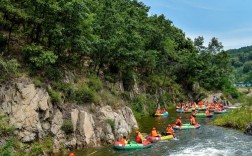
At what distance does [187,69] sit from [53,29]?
130 feet

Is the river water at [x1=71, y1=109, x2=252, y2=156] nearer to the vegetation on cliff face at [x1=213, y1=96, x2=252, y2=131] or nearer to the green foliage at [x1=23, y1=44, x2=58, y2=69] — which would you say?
the vegetation on cliff face at [x1=213, y1=96, x2=252, y2=131]

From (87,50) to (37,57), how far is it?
4663 mm

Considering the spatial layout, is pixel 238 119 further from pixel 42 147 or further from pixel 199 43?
pixel 199 43

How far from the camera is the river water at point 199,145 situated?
20.7 m

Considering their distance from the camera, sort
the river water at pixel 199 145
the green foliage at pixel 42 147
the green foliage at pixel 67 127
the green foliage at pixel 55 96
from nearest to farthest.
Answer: the green foliage at pixel 42 147 < the green foliage at pixel 67 127 < the river water at pixel 199 145 < the green foliage at pixel 55 96

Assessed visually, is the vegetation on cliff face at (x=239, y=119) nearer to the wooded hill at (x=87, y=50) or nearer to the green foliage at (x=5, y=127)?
the wooded hill at (x=87, y=50)

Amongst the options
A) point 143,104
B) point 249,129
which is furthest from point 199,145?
point 143,104

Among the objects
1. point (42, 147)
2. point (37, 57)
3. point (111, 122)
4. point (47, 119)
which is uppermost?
point (37, 57)

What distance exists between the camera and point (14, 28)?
25.0 metres

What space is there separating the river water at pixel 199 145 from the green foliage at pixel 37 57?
616 centimetres

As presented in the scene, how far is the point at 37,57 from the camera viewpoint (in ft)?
70.7

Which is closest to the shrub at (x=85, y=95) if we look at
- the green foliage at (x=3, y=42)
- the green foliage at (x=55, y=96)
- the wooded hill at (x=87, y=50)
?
the wooded hill at (x=87, y=50)

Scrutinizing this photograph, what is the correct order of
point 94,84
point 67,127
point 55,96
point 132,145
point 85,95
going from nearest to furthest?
point 67,127 → point 55,96 → point 132,145 → point 85,95 → point 94,84

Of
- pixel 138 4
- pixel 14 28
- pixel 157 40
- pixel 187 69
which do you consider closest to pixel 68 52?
pixel 14 28
